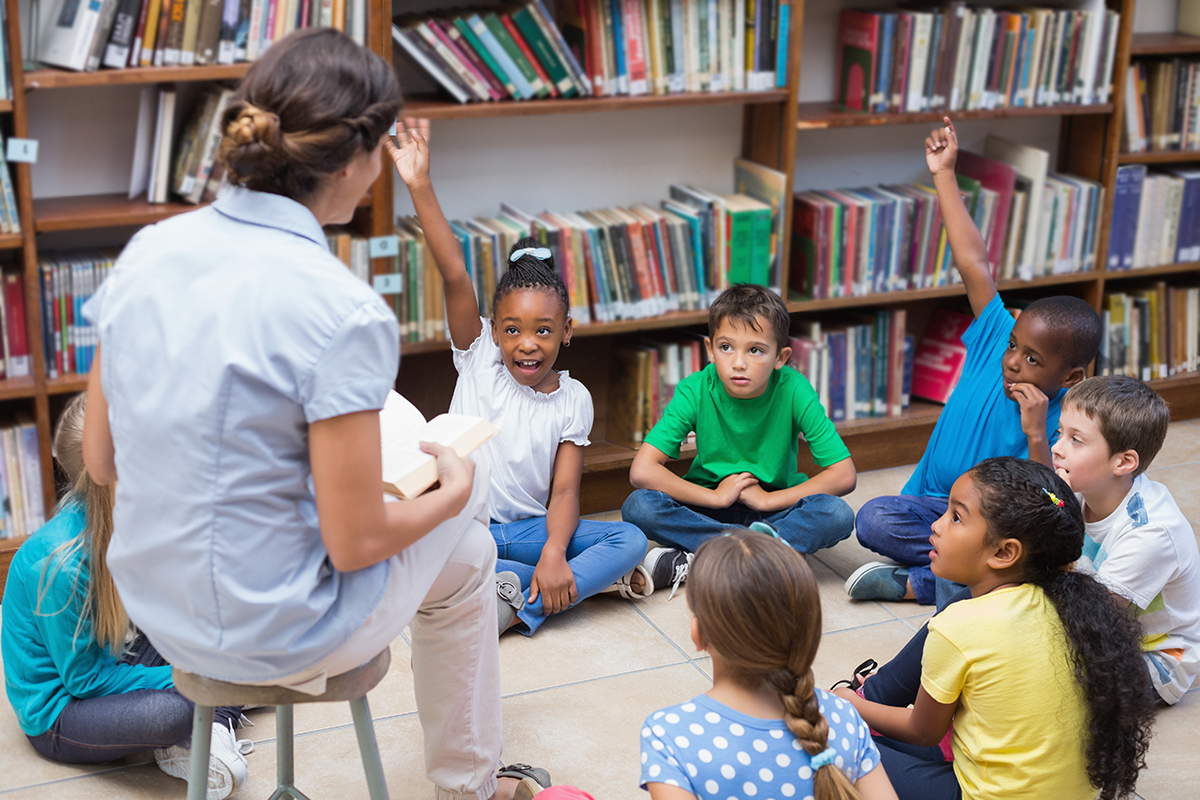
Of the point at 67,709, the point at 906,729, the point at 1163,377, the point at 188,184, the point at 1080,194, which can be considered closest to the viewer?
the point at 906,729

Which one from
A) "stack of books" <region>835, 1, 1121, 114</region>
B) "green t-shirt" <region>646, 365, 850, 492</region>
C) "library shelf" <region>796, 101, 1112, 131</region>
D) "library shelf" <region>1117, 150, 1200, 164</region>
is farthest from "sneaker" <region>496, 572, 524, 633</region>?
"library shelf" <region>1117, 150, 1200, 164</region>

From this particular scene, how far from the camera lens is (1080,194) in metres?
3.47

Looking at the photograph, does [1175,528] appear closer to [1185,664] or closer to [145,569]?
[1185,664]

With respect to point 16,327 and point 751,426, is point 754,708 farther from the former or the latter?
point 16,327

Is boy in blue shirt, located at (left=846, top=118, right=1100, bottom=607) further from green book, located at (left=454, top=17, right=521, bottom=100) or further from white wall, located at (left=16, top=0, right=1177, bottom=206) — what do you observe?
green book, located at (left=454, top=17, right=521, bottom=100)

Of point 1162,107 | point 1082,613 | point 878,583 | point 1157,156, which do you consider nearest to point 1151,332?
point 1157,156

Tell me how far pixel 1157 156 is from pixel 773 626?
285cm

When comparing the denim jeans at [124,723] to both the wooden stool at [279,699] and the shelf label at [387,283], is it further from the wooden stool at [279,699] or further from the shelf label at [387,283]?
the shelf label at [387,283]

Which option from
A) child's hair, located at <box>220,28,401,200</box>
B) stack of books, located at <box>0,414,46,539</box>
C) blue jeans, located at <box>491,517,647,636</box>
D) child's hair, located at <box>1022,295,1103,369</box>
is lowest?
blue jeans, located at <box>491,517,647,636</box>

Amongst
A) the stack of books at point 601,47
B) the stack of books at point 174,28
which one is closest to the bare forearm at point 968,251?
the stack of books at point 601,47

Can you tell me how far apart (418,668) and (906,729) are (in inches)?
28.8

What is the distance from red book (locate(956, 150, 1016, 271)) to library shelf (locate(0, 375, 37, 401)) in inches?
99.2

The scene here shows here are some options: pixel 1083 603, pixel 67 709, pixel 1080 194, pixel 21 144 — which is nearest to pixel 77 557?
pixel 67 709

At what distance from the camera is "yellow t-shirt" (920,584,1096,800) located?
5.26 feet
